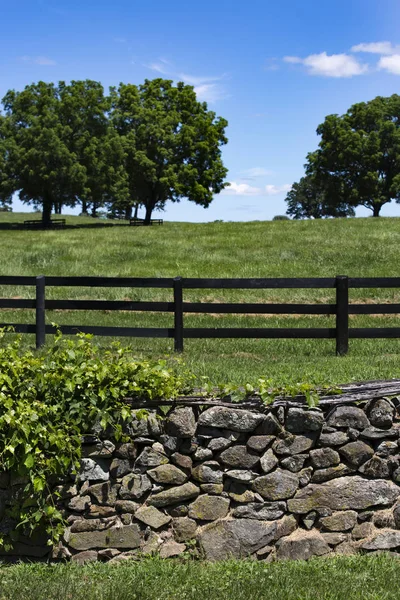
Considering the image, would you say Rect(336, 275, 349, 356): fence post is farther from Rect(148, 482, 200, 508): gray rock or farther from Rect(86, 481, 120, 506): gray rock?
Rect(86, 481, 120, 506): gray rock

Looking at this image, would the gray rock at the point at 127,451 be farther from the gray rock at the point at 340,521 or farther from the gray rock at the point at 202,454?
the gray rock at the point at 340,521

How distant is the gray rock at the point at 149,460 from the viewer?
5.88 m

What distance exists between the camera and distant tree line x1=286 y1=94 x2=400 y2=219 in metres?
59.3

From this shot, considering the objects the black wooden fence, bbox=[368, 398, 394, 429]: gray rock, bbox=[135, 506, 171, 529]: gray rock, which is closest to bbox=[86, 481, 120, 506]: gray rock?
bbox=[135, 506, 171, 529]: gray rock

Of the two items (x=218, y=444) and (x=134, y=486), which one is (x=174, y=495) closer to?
(x=134, y=486)

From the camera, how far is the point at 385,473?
→ 20.1 feet

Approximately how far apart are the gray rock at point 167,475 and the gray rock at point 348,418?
4.40ft

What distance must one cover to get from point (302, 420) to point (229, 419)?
2.04ft

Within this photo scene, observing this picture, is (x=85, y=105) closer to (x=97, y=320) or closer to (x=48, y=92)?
(x=48, y=92)

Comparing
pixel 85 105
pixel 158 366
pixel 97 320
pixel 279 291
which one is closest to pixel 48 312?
pixel 97 320

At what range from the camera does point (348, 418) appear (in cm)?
602

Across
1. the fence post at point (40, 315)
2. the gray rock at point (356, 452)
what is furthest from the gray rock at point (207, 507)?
the fence post at point (40, 315)

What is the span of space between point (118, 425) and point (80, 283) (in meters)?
6.86

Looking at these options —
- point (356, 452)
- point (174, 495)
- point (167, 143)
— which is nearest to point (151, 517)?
point (174, 495)
